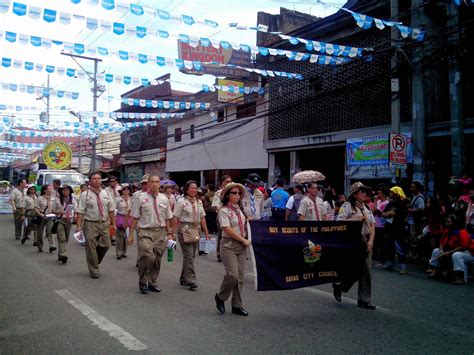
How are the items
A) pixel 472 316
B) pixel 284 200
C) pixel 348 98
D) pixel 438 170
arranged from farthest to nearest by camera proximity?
pixel 348 98, pixel 438 170, pixel 284 200, pixel 472 316

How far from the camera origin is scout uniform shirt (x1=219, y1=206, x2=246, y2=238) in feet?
20.1

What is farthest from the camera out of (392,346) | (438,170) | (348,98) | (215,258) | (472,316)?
(348,98)

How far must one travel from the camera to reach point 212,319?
577 cm

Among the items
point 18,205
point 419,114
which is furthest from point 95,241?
point 419,114

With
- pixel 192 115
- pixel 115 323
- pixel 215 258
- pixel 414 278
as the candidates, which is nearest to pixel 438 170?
pixel 414 278

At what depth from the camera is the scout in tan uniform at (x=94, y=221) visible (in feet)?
27.8

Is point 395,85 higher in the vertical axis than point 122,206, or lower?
higher

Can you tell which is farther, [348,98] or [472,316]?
[348,98]

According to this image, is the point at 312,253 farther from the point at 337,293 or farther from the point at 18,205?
the point at 18,205

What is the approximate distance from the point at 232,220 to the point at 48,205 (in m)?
6.88

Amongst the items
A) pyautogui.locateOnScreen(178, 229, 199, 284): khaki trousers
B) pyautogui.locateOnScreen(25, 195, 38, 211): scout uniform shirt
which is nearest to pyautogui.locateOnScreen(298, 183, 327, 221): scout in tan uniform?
pyautogui.locateOnScreen(178, 229, 199, 284): khaki trousers

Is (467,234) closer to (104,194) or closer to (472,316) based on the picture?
(472,316)

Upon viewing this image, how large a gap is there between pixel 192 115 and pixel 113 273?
69.7 feet

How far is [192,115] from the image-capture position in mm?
29406
